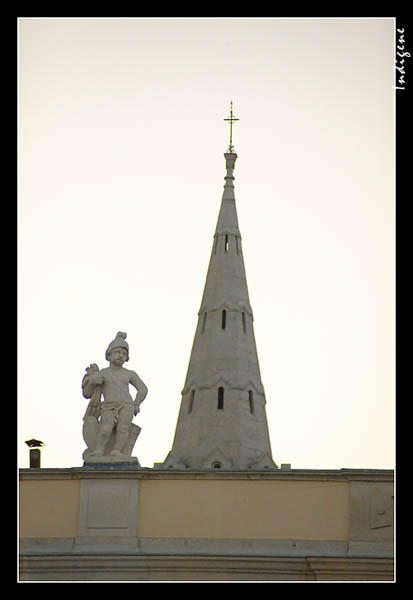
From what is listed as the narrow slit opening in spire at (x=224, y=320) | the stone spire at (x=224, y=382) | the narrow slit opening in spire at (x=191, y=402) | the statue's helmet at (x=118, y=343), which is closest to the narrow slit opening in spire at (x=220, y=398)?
the stone spire at (x=224, y=382)

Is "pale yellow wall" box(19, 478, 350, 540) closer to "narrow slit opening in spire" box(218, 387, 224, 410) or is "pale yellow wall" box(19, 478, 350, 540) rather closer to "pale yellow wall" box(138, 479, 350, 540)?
"pale yellow wall" box(138, 479, 350, 540)

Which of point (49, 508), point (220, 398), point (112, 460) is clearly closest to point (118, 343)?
point (112, 460)

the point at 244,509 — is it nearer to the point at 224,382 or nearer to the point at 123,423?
the point at 123,423

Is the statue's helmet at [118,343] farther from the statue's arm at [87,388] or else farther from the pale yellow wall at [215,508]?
the pale yellow wall at [215,508]

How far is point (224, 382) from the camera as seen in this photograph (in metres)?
55.4

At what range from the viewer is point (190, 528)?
85.8 feet

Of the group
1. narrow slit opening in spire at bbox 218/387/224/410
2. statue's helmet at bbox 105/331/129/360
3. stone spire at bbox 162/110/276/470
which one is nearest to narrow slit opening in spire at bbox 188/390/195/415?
stone spire at bbox 162/110/276/470

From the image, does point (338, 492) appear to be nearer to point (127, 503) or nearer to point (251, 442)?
point (127, 503)

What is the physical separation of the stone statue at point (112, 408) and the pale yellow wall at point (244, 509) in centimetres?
80

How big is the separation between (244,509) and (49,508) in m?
3.20

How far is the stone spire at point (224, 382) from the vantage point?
53.5m
